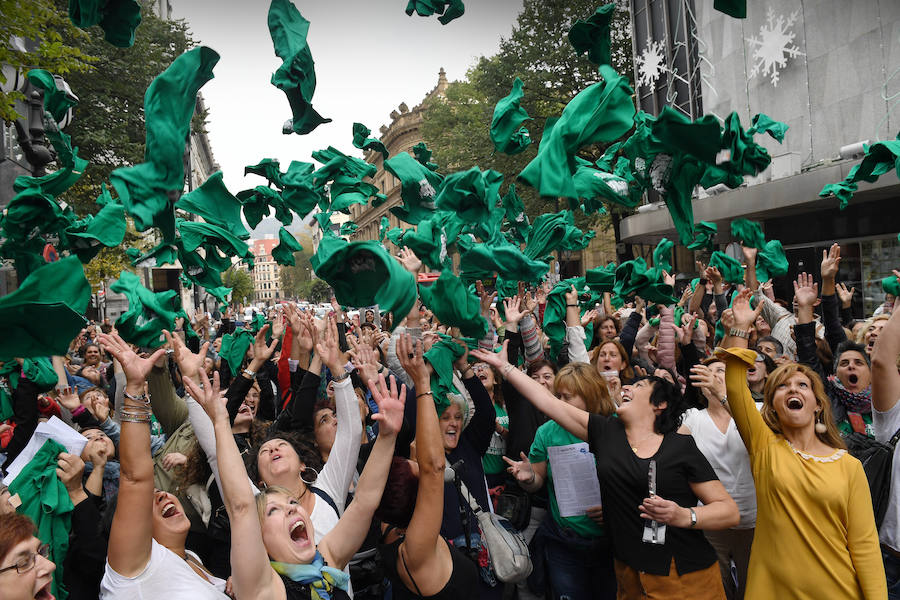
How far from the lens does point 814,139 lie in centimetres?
1471

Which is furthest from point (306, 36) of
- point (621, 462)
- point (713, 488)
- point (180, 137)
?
point (713, 488)

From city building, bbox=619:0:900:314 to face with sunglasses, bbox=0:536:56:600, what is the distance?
13369 millimetres

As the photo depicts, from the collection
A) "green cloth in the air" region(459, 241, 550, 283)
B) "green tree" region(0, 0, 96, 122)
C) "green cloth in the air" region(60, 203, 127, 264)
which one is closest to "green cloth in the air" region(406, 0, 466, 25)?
"green cloth in the air" region(459, 241, 550, 283)

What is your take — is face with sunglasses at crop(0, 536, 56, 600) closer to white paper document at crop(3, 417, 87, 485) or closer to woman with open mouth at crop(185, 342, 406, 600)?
woman with open mouth at crop(185, 342, 406, 600)

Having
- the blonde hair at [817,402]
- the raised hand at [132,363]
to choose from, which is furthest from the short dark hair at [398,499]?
the blonde hair at [817,402]

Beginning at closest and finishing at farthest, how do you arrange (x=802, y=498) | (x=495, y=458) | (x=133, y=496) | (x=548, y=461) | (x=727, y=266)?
1. (x=133, y=496)
2. (x=802, y=498)
3. (x=548, y=461)
4. (x=495, y=458)
5. (x=727, y=266)

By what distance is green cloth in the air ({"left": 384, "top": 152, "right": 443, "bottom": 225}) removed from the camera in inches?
128

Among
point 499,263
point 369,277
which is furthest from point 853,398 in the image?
point 369,277

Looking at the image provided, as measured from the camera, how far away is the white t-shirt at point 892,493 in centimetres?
305

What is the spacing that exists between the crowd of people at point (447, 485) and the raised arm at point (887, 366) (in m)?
0.01

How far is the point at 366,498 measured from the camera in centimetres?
250

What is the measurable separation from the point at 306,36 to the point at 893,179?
13036mm

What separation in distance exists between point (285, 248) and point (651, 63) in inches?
736

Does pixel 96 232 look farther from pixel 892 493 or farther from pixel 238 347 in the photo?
pixel 892 493
